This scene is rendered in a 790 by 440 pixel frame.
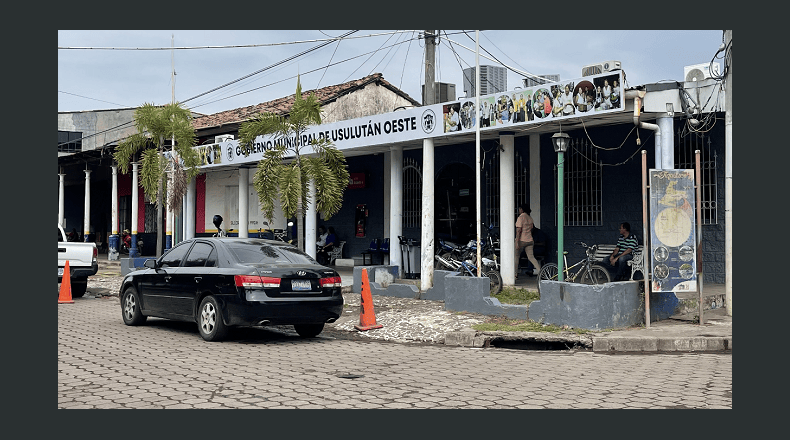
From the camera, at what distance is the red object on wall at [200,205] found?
27.0m

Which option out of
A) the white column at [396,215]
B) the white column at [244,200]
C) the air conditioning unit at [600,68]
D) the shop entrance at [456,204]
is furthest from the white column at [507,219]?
the white column at [244,200]

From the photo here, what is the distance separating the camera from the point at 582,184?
1579cm

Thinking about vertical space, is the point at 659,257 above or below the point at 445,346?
above

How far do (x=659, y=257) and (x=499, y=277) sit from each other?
3524 mm

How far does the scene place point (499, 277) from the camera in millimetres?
13539

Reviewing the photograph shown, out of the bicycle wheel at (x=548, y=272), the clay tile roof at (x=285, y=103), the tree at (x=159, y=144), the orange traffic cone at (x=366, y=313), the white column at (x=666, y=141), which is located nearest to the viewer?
the orange traffic cone at (x=366, y=313)

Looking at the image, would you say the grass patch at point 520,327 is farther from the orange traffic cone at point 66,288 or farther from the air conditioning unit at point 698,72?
the orange traffic cone at point 66,288

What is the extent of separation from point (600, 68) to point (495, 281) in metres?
4.17

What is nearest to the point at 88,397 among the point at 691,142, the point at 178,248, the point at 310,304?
the point at 310,304

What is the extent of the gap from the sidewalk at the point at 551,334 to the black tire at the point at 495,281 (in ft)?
3.27

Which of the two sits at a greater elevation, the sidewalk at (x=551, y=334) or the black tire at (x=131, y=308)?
the black tire at (x=131, y=308)

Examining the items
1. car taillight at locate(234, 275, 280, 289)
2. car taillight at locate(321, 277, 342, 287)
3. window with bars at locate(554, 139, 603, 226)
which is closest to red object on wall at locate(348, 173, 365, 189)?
window with bars at locate(554, 139, 603, 226)

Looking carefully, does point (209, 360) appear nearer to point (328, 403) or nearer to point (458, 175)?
point (328, 403)

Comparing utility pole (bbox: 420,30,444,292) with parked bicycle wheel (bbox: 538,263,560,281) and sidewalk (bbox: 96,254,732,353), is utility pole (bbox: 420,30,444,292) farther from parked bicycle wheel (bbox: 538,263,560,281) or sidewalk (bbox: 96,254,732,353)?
parked bicycle wheel (bbox: 538,263,560,281)
